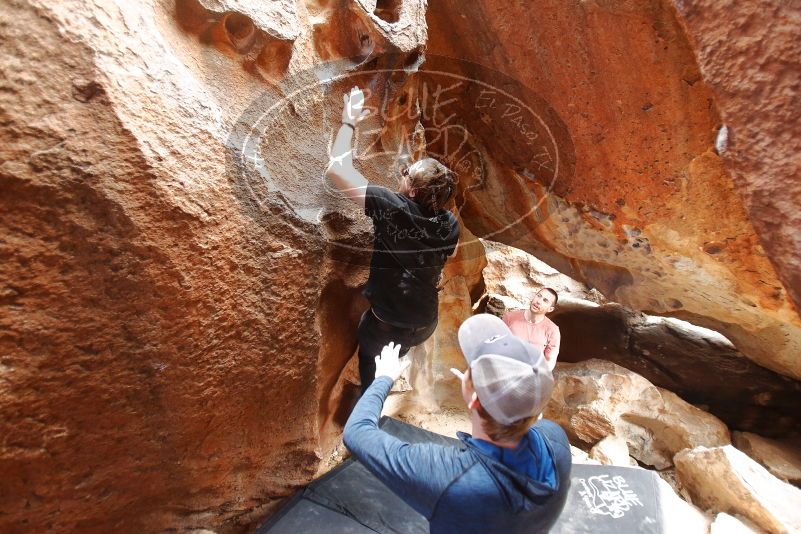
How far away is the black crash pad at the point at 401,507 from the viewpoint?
1.99 metres

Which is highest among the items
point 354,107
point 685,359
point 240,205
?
point 354,107

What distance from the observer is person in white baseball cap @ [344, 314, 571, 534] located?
1.03 m

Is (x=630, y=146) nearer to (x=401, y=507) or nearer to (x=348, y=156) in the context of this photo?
(x=348, y=156)

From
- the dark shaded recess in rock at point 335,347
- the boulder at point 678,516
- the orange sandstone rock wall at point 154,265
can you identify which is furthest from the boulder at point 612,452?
the orange sandstone rock wall at point 154,265

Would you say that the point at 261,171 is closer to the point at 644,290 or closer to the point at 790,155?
the point at 790,155

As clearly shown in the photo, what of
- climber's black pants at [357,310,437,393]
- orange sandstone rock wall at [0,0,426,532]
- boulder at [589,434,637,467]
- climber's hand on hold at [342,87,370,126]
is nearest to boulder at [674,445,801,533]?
boulder at [589,434,637,467]

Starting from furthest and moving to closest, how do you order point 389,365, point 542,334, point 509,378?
point 542,334
point 389,365
point 509,378

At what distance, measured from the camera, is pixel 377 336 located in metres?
2.04

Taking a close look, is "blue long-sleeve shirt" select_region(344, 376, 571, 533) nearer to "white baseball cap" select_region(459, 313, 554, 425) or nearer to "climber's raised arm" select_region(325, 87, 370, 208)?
"white baseball cap" select_region(459, 313, 554, 425)

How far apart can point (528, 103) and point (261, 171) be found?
1609mm

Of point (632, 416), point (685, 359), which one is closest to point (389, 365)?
point (632, 416)

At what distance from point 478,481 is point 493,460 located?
6 cm

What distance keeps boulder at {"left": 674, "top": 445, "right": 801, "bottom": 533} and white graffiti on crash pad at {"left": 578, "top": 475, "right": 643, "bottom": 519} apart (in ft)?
2.42

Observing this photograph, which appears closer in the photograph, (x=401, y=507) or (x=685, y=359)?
(x=401, y=507)
